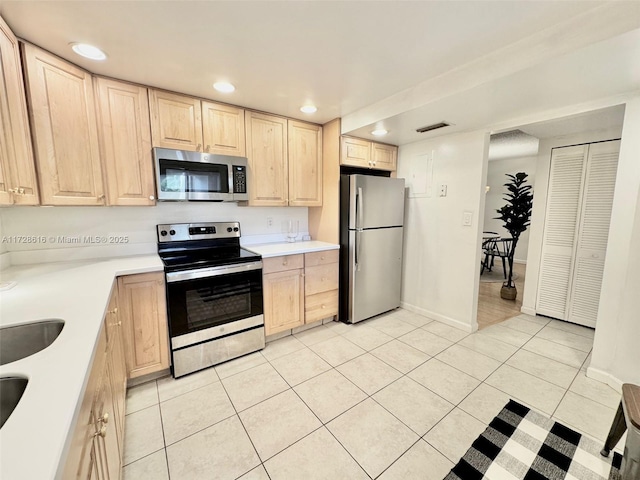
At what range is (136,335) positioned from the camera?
1959mm

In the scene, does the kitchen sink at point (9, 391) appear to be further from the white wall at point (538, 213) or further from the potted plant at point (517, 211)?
the potted plant at point (517, 211)

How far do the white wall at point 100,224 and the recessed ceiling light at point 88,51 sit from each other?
1099mm

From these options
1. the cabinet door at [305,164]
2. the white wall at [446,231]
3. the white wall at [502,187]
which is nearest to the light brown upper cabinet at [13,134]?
the cabinet door at [305,164]

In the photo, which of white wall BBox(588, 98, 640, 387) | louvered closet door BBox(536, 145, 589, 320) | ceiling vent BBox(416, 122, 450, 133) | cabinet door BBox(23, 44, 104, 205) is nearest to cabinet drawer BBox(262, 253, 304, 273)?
cabinet door BBox(23, 44, 104, 205)

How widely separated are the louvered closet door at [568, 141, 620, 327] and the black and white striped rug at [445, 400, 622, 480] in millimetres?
1945

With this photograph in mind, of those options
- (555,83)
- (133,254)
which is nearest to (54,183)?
(133,254)

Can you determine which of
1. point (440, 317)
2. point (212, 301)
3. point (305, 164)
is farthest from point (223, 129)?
point (440, 317)

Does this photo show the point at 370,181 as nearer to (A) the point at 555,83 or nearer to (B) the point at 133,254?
(A) the point at 555,83

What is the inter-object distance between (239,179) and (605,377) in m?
3.36

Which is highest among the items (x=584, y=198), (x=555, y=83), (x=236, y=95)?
(x=236, y=95)

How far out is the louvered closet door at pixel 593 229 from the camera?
9.03ft

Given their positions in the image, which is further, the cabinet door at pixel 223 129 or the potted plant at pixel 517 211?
the potted plant at pixel 517 211

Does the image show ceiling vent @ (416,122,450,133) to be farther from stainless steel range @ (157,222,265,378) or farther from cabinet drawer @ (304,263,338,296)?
stainless steel range @ (157,222,265,378)

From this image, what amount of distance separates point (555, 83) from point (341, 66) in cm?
138
